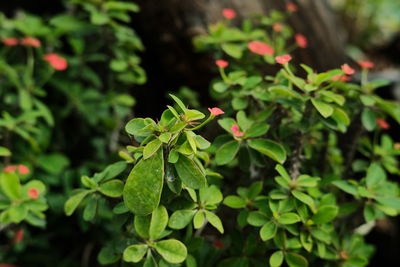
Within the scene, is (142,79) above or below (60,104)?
above

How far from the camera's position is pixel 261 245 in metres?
1.36

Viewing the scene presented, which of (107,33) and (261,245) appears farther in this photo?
(107,33)

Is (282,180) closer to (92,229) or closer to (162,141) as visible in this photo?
(162,141)

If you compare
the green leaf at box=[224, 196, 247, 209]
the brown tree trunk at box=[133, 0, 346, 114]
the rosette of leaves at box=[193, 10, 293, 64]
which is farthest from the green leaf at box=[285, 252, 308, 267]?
the brown tree trunk at box=[133, 0, 346, 114]

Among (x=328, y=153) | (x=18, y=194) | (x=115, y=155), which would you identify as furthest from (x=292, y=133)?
(x=18, y=194)

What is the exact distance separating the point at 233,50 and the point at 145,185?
2.98 feet

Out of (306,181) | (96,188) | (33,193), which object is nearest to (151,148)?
(96,188)

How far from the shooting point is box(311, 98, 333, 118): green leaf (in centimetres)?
129

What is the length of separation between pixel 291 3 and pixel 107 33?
3.74ft

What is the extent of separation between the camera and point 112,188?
1237 millimetres

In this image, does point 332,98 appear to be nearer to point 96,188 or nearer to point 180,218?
point 180,218

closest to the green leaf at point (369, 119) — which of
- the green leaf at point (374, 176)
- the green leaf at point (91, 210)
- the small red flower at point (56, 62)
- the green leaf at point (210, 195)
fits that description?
the green leaf at point (374, 176)

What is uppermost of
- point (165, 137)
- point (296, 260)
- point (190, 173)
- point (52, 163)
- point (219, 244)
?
point (165, 137)

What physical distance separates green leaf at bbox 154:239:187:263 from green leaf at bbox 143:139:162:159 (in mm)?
274
